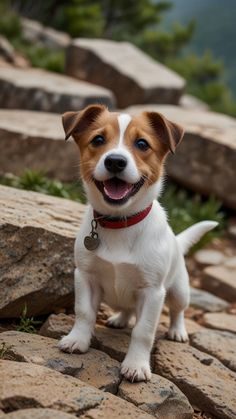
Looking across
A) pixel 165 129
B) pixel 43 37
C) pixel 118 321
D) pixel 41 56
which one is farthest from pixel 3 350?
pixel 43 37

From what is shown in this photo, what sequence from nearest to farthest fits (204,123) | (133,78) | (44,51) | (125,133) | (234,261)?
(125,133)
(234,261)
(204,123)
(133,78)
(44,51)

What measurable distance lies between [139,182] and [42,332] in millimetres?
1236

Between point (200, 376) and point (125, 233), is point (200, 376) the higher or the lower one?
the lower one

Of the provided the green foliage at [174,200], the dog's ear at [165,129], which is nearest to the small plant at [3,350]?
the dog's ear at [165,129]

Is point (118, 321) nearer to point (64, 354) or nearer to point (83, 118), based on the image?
point (64, 354)

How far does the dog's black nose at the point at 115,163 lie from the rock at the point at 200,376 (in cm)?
130

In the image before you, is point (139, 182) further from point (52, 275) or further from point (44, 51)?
point (44, 51)

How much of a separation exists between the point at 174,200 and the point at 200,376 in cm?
450

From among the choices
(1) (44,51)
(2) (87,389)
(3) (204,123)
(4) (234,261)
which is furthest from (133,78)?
(2) (87,389)

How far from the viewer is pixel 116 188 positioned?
3031 millimetres

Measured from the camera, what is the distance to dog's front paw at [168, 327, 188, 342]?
389 cm

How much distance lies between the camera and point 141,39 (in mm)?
23375

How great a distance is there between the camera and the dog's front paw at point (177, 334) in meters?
3.89

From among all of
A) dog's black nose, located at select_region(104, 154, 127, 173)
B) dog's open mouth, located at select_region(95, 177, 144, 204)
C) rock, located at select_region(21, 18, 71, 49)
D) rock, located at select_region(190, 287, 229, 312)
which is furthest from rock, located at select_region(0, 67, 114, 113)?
rock, located at select_region(21, 18, 71, 49)
